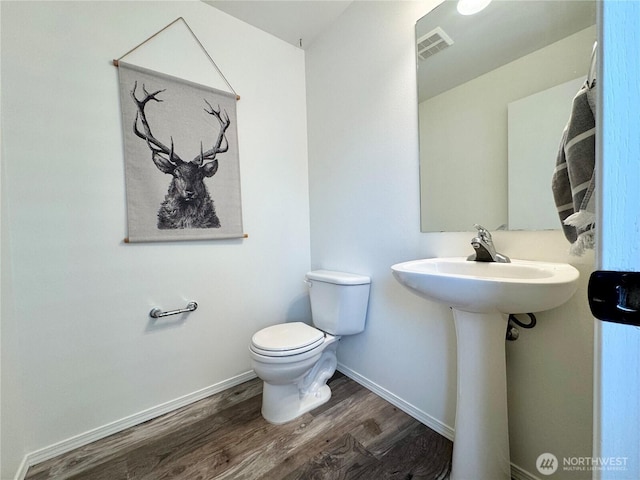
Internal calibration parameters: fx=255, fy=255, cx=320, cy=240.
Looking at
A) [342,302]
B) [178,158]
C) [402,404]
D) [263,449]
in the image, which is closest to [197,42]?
[178,158]

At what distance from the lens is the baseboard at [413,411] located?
1.04m

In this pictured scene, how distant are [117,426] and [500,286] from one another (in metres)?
1.89

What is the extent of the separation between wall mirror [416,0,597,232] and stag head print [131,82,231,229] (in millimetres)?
1196

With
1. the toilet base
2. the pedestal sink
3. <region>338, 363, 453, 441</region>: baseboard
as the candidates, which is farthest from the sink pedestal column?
the toilet base

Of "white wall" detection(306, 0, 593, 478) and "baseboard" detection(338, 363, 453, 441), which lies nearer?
"white wall" detection(306, 0, 593, 478)

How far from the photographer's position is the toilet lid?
131cm

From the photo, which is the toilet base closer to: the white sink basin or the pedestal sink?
the pedestal sink

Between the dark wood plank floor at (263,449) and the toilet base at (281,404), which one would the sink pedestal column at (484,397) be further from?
the toilet base at (281,404)

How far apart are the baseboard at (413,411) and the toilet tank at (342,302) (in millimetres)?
363

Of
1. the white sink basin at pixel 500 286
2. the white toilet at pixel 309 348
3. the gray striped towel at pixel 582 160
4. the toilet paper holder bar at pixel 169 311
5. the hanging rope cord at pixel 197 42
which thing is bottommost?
the white toilet at pixel 309 348

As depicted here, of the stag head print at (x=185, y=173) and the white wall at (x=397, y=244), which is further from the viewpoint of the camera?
the stag head print at (x=185, y=173)

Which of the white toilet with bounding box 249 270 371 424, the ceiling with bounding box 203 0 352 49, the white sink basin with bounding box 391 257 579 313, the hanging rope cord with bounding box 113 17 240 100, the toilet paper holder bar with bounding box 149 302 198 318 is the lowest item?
the white toilet with bounding box 249 270 371 424

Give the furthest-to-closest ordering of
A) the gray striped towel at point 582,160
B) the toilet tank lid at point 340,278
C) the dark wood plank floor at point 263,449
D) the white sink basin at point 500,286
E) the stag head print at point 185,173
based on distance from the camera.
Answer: the toilet tank lid at point 340,278
the stag head print at point 185,173
the dark wood plank floor at point 263,449
the white sink basin at point 500,286
the gray striped towel at point 582,160

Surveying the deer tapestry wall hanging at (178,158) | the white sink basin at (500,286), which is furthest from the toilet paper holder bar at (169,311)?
the white sink basin at (500,286)
